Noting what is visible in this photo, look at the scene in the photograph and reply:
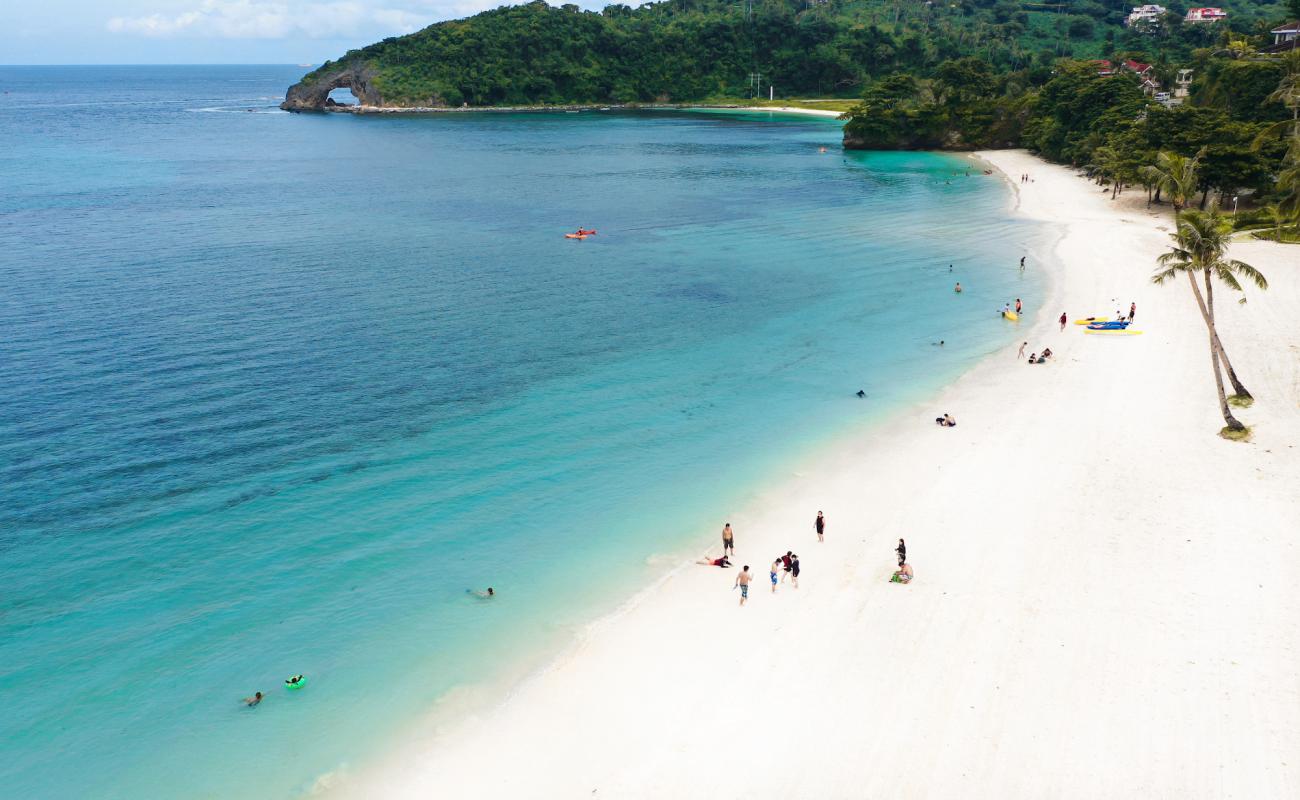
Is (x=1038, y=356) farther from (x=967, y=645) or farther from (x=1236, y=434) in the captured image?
(x=967, y=645)

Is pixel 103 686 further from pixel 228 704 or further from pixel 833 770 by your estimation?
pixel 833 770

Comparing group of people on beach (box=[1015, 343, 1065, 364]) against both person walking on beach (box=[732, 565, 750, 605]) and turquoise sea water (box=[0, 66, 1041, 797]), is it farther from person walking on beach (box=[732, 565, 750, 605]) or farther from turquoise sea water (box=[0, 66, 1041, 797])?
person walking on beach (box=[732, 565, 750, 605])

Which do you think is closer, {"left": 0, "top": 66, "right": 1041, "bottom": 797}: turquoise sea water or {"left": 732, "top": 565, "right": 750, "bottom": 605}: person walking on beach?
{"left": 0, "top": 66, "right": 1041, "bottom": 797}: turquoise sea water

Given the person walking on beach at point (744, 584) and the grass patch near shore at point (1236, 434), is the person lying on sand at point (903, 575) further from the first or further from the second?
the grass patch near shore at point (1236, 434)

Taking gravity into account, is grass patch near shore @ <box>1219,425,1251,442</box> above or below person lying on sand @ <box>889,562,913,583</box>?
above

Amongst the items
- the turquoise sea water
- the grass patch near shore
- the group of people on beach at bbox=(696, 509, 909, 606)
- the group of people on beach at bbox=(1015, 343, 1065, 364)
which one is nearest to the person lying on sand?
the group of people on beach at bbox=(696, 509, 909, 606)

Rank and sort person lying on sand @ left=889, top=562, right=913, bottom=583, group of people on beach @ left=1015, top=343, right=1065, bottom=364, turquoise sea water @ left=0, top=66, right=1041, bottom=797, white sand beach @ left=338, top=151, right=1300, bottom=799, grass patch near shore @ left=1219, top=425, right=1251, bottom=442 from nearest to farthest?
white sand beach @ left=338, top=151, right=1300, bottom=799 < turquoise sea water @ left=0, top=66, right=1041, bottom=797 < person lying on sand @ left=889, top=562, right=913, bottom=583 < grass patch near shore @ left=1219, top=425, right=1251, bottom=442 < group of people on beach @ left=1015, top=343, right=1065, bottom=364
